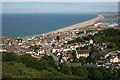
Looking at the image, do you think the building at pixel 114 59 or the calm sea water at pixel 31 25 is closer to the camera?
the building at pixel 114 59

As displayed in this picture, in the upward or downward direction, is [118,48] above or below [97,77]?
above

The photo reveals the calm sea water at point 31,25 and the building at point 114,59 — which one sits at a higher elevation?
the calm sea water at point 31,25

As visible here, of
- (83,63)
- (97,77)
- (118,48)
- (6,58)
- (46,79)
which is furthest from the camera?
(118,48)

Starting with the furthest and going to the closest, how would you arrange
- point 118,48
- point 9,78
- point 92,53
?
point 118,48, point 92,53, point 9,78

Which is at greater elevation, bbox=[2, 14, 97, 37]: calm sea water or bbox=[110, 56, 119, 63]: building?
bbox=[2, 14, 97, 37]: calm sea water

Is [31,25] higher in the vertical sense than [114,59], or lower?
higher

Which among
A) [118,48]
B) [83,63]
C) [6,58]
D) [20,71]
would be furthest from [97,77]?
[118,48]

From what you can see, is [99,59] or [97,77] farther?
[99,59]

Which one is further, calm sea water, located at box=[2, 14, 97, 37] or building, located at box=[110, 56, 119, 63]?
calm sea water, located at box=[2, 14, 97, 37]

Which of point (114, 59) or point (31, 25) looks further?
point (31, 25)

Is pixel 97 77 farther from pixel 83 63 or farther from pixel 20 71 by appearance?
pixel 20 71
